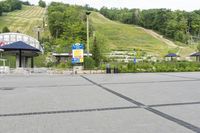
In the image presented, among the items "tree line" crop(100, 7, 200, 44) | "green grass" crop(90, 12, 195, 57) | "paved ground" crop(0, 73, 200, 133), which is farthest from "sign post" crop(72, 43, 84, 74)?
"tree line" crop(100, 7, 200, 44)

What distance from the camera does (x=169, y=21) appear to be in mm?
100625

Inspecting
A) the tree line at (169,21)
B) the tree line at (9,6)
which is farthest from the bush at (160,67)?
the tree line at (9,6)

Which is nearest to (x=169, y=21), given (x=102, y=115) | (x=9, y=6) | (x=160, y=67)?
(x=9, y=6)

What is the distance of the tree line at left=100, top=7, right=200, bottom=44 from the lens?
99875 millimetres

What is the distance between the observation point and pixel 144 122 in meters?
6.13

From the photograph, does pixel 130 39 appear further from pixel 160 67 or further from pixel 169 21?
pixel 160 67

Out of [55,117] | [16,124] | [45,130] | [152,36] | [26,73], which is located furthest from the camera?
[152,36]

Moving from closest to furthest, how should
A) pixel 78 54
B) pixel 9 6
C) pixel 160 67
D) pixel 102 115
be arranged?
pixel 102 115 → pixel 78 54 → pixel 160 67 → pixel 9 6

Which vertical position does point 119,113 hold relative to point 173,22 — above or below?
below

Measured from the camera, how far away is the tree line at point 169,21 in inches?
3932

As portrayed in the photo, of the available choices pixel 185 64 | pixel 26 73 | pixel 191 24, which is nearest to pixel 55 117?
pixel 26 73

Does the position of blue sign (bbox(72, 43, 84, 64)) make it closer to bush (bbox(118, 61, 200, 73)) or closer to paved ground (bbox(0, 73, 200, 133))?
bush (bbox(118, 61, 200, 73))

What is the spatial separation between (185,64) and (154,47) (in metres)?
48.8

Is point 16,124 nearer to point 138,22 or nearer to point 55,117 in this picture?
point 55,117
